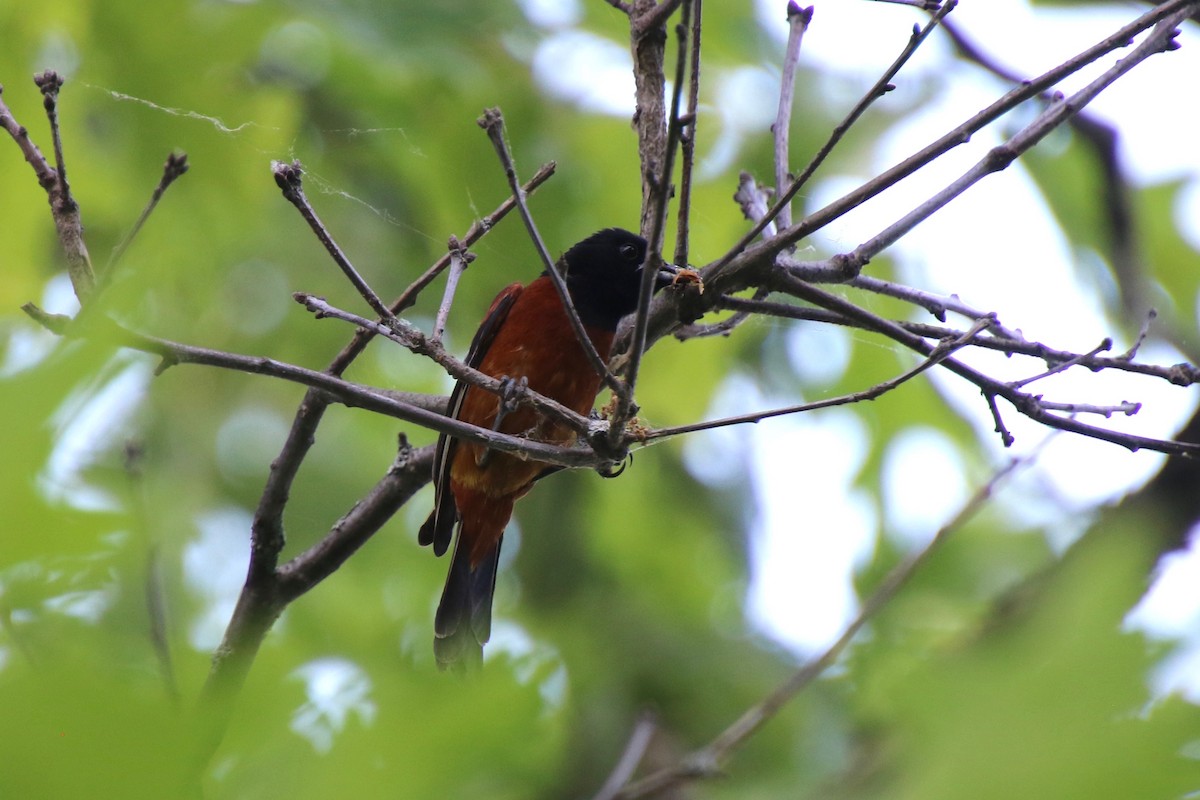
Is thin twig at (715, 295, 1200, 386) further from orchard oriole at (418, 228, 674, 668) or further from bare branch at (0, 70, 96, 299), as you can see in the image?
bare branch at (0, 70, 96, 299)

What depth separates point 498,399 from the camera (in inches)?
162

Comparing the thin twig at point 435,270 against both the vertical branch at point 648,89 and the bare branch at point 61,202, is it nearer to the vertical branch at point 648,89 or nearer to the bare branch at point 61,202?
the vertical branch at point 648,89

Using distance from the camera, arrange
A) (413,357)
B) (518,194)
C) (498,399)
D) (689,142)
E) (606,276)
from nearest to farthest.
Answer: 1. (518,194)
2. (689,142)
3. (498,399)
4. (606,276)
5. (413,357)

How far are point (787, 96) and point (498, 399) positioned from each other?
1524 millimetres

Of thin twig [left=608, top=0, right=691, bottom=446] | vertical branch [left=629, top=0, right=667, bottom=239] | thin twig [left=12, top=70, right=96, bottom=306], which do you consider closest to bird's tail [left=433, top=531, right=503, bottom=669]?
vertical branch [left=629, top=0, right=667, bottom=239]

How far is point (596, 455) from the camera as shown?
8.37 ft

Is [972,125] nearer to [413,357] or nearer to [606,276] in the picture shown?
[606,276]

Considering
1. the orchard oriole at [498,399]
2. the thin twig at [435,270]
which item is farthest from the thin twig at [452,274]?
the orchard oriole at [498,399]

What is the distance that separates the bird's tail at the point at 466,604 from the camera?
434 centimetres

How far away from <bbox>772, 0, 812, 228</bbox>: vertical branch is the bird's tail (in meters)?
2.09

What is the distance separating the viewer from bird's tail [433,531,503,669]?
4344 mm

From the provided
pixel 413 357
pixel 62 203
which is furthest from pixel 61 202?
pixel 413 357

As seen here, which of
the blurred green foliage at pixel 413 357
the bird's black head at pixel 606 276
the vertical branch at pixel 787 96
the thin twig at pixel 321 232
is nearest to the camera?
the thin twig at pixel 321 232

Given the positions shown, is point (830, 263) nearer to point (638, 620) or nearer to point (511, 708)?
point (511, 708)
